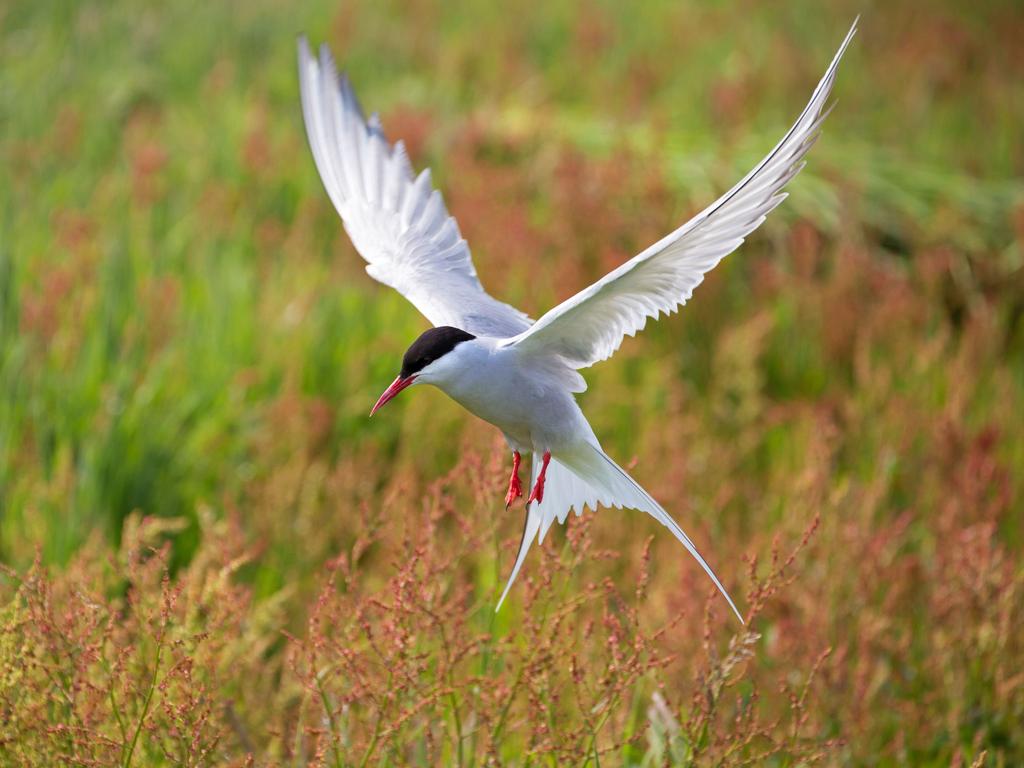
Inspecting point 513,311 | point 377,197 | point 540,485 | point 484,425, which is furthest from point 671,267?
point 484,425

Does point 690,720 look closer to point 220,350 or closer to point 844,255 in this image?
point 220,350

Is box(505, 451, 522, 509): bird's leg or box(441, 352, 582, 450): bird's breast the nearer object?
box(441, 352, 582, 450): bird's breast

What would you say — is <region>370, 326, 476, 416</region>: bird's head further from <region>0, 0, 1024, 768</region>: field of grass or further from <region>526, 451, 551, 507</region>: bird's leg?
<region>526, 451, 551, 507</region>: bird's leg

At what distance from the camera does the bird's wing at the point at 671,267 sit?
2.07 m

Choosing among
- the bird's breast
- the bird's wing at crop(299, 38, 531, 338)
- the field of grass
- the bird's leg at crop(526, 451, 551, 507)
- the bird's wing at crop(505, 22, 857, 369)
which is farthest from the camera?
the bird's wing at crop(299, 38, 531, 338)

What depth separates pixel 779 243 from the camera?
5727 mm

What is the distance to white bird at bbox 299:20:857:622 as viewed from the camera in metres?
2.15

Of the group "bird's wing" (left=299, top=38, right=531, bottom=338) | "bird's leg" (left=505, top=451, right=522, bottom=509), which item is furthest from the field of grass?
"bird's wing" (left=299, top=38, right=531, bottom=338)

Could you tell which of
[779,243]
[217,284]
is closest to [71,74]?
[217,284]

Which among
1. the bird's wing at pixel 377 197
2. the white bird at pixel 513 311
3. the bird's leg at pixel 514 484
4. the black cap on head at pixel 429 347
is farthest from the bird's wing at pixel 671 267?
the bird's wing at pixel 377 197

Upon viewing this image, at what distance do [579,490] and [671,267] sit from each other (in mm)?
636

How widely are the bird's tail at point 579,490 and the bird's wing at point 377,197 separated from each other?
41cm

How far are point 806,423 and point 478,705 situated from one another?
2.31 metres

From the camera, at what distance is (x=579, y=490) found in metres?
2.73
